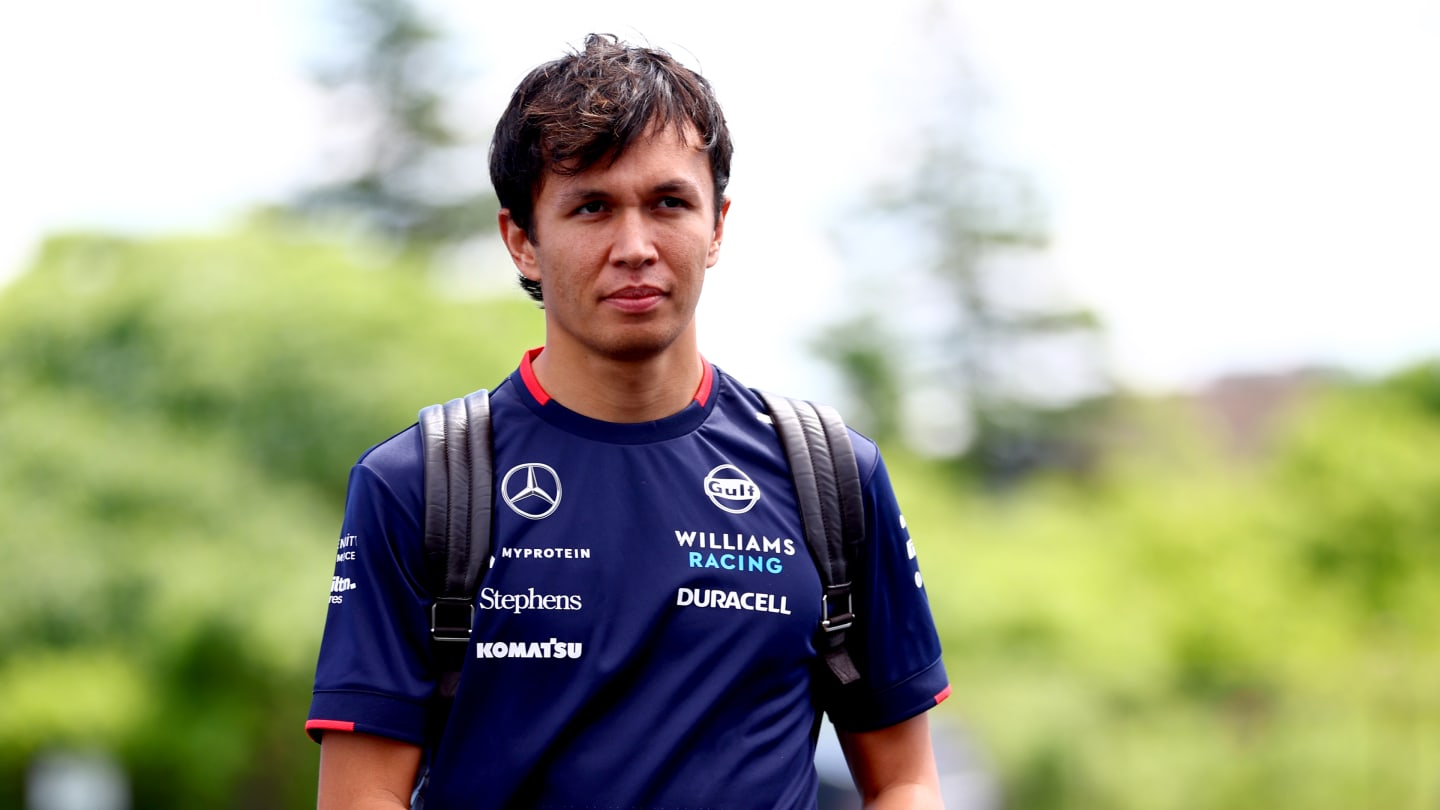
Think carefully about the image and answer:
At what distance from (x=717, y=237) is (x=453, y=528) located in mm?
715

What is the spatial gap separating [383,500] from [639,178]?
26.5 inches

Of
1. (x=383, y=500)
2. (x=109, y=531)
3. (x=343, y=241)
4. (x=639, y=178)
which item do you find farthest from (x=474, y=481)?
(x=343, y=241)

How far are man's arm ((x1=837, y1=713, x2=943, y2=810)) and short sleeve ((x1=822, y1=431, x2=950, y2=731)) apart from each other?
0.04 metres

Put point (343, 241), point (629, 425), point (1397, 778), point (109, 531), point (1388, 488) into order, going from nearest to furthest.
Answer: point (629, 425), point (109, 531), point (1397, 778), point (343, 241), point (1388, 488)

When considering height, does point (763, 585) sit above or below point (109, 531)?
below

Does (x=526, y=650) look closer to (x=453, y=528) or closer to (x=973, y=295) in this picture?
(x=453, y=528)

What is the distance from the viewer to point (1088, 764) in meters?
18.9

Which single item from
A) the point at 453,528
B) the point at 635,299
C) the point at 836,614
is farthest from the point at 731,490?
the point at 453,528

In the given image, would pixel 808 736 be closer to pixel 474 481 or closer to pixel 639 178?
pixel 474 481

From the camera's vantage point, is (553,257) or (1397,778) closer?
(553,257)

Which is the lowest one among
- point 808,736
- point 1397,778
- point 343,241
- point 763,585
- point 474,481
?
point 1397,778

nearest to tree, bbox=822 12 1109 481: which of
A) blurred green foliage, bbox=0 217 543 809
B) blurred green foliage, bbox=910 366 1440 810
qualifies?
blurred green foliage, bbox=910 366 1440 810

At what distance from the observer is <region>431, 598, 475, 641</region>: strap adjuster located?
266cm

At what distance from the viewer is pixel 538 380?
293 centimetres
